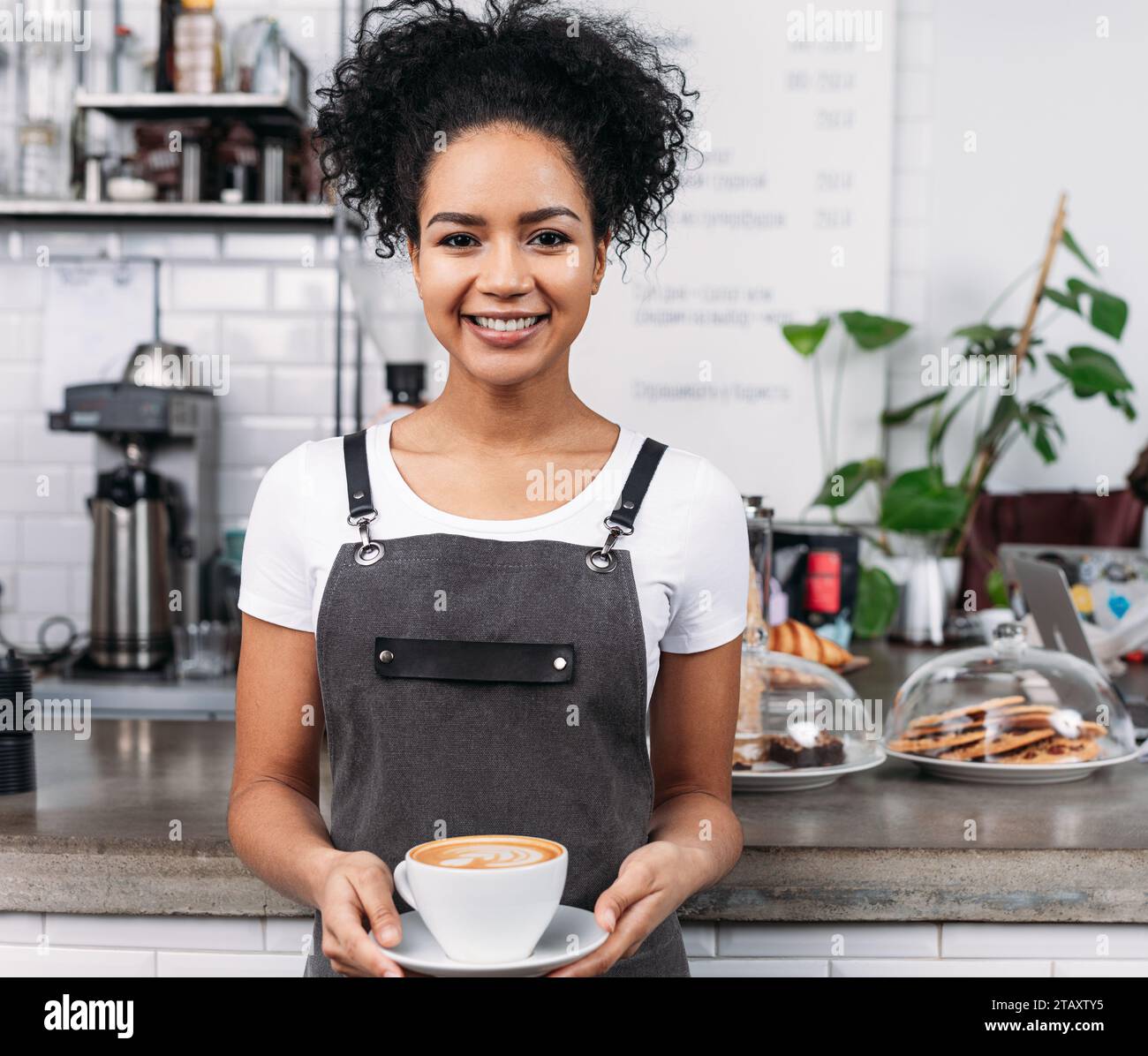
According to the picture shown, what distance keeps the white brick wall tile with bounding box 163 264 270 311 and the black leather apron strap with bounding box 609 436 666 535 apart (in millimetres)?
2444

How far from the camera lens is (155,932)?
1.42 m

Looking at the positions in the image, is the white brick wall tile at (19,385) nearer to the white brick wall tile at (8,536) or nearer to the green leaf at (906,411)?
the white brick wall tile at (8,536)

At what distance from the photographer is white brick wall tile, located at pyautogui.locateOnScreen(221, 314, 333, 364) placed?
342 cm

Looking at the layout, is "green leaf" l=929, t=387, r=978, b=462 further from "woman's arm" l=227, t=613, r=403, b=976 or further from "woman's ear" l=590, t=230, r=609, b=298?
"woman's arm" l=227, t=613, r=403, b=976

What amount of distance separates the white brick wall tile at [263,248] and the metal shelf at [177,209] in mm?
125

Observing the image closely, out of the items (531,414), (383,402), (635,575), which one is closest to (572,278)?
(531,414)

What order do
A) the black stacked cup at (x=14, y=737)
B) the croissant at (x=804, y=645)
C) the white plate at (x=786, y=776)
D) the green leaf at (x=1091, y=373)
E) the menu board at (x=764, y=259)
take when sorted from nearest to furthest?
1. the black stacked cup at (x=14, y=737)
2. the white plate at (x=786, y=776)
3. the croissant at (x=804, y=645)
4. the green leaf at (x=1091, y=373)
5. the menu board at (x=764, y=259)

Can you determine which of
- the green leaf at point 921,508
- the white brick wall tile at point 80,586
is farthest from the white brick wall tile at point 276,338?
the green leaf at point 921,508

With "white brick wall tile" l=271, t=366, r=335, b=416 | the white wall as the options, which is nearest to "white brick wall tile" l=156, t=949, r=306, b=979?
"white brick wall tile" l=271, t=366, r=335, b=416

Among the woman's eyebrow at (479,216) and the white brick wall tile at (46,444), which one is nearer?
the woman's eyebrow at (479,216)

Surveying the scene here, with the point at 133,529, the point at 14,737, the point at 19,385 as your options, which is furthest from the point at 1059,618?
the point at 19,385

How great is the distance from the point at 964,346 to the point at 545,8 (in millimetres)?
2741

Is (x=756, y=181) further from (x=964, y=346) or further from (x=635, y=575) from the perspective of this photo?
(x=635, y=575)

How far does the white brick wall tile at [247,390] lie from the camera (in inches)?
135
